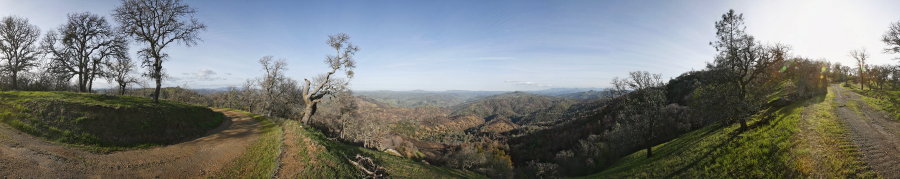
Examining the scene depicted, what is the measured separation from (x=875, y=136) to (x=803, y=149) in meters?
5.57

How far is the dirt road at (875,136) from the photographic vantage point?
11.3m

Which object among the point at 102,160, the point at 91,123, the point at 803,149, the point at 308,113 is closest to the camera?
the point at 102,160

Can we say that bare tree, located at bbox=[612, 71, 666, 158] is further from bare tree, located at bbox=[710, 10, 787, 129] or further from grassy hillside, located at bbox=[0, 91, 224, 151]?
grassy hillside, located at bbox=[0, 91, 224, 151]

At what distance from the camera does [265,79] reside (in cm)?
4094

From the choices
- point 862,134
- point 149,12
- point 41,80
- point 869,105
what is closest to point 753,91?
point 862,134

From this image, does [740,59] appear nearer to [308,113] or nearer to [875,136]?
[875,136]

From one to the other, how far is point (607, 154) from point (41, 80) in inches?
3425

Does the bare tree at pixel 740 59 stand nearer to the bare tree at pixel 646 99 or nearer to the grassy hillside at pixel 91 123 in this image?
the bare tree at pixel 646 99

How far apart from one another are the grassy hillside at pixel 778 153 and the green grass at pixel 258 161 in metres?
22.2

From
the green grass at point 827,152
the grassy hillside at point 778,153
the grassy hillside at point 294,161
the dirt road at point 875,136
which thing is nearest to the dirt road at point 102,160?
the grassy hillside at point 294,161

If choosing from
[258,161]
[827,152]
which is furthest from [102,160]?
[827,152]

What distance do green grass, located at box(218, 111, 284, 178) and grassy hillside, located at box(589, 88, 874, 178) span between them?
2221 centimetres

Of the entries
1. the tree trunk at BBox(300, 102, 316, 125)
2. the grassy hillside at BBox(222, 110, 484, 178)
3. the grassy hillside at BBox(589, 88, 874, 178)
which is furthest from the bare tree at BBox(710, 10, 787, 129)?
the tree trunk at BBox(300, 102, 316, 125)

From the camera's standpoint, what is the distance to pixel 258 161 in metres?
12.7
